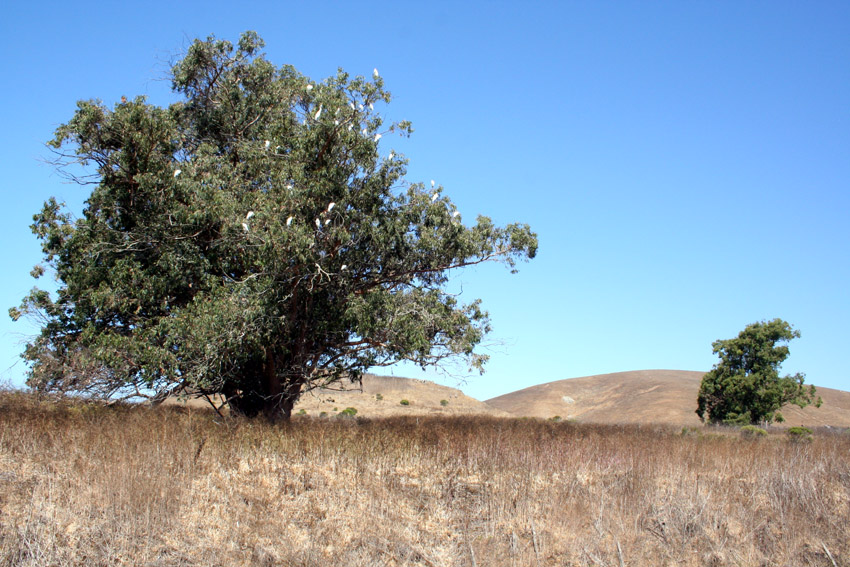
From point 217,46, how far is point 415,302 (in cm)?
849

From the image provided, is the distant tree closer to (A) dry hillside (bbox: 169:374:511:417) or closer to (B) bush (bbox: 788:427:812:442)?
(A) dry hillside (bbox: 169:374:511:417)

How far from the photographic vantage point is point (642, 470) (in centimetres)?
1129

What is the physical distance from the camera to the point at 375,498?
952 centimetres

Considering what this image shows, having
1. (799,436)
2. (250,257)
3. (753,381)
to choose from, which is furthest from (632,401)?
(250,257)

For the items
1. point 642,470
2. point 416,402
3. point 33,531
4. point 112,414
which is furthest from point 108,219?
point 416,402

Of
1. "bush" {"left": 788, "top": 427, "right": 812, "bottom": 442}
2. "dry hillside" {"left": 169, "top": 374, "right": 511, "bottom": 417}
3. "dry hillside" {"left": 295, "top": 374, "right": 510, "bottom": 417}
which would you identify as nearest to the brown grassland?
"bush" {"left": 788, "top": 427, "right": 812, "bottom": 442}

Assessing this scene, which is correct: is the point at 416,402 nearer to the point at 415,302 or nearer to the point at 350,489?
the point at 415,302

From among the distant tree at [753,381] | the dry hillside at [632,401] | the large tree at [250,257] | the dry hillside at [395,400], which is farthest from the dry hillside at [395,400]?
the large tree at [250,257]

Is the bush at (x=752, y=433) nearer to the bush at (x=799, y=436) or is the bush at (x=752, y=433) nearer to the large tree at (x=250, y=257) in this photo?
the bush at (x=799, y=436)

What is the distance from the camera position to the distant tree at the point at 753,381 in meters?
46.9

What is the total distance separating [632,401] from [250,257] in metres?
76.4

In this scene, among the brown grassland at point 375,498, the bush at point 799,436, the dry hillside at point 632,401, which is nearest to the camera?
the brown grassland at point 375,498

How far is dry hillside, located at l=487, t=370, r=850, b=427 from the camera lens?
226 feet

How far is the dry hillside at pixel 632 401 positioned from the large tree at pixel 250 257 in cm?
5122
